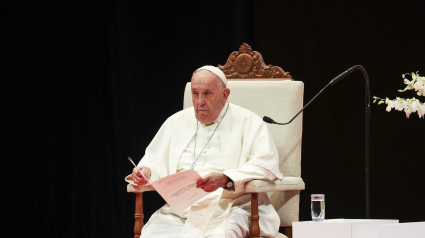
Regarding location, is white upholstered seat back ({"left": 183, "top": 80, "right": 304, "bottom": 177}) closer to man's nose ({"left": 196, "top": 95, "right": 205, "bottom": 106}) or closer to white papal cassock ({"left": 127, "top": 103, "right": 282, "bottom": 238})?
white papal cassock ({"left": 127, "top": 103, "right": 282, "bottom": 238})

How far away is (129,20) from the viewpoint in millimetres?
4422

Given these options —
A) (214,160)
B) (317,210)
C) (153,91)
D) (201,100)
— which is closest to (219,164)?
(214,160)

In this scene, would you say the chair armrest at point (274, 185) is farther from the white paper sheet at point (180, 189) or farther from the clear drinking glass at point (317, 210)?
the clear drinking glass at point (317, 210)

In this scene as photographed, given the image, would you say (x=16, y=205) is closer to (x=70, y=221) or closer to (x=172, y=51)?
(x=70, y=221)

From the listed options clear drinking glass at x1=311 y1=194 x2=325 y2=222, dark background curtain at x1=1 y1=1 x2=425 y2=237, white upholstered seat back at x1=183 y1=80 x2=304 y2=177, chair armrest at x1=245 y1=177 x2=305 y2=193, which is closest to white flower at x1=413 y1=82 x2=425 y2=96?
clear drinking glass at x1=311 y1=194 x2=325 y2=222

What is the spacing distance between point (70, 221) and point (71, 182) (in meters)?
0.28

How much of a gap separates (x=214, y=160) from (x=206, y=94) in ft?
1.30

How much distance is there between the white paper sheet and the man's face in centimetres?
56

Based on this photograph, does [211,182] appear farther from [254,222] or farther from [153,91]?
[153,91]

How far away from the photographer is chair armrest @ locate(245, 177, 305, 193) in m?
2.89

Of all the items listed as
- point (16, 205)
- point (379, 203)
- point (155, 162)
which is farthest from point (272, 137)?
point (16, 205)

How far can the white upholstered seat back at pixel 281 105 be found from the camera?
354 centimetres

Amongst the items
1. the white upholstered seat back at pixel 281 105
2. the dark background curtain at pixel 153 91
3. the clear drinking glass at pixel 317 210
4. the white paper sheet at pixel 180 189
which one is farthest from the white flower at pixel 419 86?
the dark background curtain at pixel 153 91

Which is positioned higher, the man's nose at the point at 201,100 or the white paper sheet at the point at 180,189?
the man's nose at the point at 201,100
